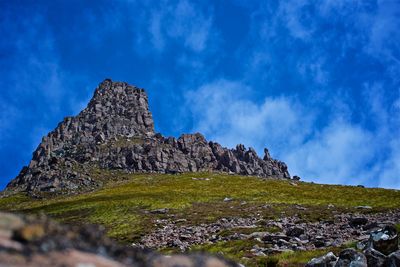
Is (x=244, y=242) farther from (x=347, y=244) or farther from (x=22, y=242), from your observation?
(x=22, y=242)

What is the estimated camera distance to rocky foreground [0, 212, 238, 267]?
12.2 feet

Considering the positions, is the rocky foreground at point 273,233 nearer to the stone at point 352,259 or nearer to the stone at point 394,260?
the stone at point 352,259

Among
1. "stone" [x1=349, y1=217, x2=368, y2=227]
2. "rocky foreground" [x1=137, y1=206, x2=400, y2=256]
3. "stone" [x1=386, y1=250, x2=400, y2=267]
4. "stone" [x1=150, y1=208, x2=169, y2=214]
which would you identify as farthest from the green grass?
"stone" [x1=150, y1=208, x2=169, y2=214]

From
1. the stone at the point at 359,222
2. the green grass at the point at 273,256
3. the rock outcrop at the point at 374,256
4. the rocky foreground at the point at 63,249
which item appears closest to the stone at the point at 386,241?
the rock outcrop at the point at 374,256

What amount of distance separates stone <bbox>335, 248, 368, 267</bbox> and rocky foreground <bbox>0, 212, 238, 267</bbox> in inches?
337

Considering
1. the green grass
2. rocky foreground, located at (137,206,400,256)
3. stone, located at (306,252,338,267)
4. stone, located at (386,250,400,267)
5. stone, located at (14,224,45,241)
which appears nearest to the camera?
stone, located at (14,224,45,241)

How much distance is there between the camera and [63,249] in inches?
156

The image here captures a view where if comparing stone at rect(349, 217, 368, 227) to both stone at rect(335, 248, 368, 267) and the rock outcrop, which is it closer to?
the rock outcrop

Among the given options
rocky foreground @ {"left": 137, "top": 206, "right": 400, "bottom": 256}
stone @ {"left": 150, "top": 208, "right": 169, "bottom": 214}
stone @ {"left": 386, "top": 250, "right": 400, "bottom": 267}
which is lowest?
stone @ {"left": 386, "top": 250, "right": 400, "bottom": 267}

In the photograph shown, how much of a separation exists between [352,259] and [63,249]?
1068 centimetres

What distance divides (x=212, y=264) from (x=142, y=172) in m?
192

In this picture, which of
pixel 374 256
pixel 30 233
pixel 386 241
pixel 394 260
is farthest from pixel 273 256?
pixel 30 233

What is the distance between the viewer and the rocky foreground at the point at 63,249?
12.2 ft

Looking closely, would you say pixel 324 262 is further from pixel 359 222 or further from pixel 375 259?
pixel 359 222
